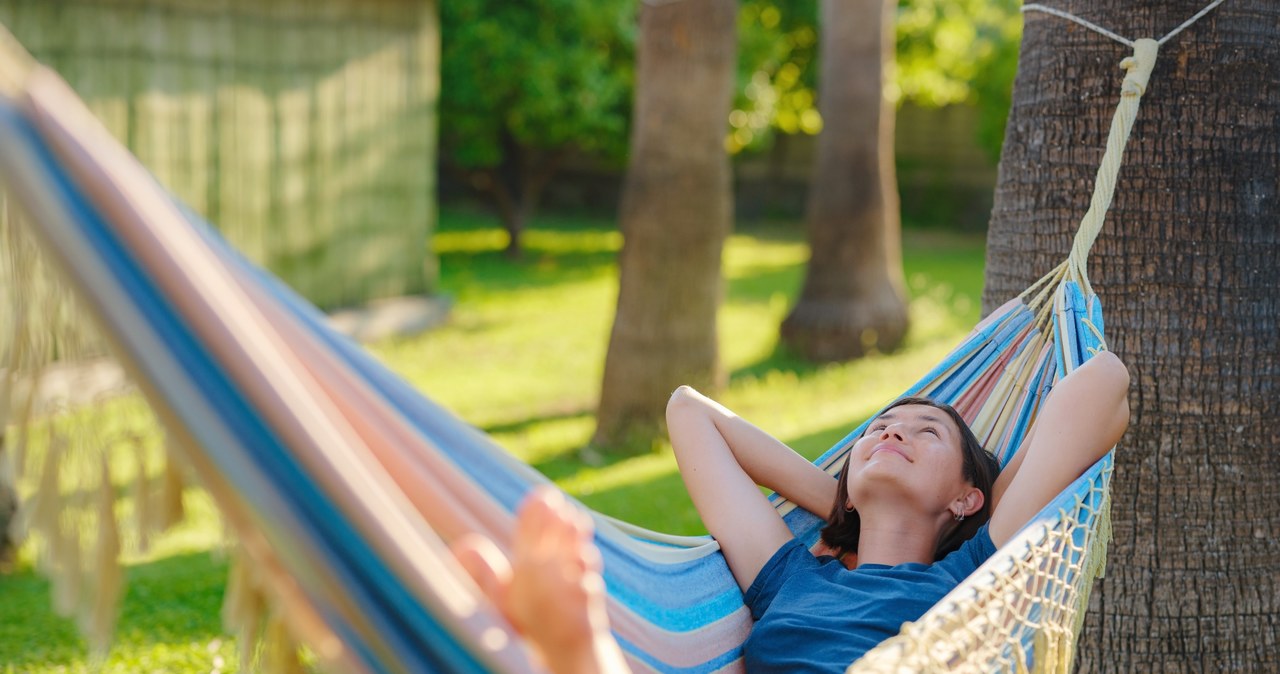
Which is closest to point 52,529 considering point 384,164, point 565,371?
point 565,371

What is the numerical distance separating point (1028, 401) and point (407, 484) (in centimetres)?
132

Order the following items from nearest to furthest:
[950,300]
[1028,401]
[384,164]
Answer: [1028,401] < [384,164] < [950,300]

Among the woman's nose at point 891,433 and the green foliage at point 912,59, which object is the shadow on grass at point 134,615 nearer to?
the woman's nose at point 891,433

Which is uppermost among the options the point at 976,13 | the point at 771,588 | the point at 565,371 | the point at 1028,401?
the point at 976,13

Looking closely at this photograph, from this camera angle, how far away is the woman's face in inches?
82.6

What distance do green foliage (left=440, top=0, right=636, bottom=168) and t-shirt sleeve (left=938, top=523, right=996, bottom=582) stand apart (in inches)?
358

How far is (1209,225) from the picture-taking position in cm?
241

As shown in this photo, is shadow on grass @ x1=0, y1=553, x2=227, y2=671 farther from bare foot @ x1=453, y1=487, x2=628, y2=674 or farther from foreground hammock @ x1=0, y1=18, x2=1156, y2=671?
bare foot @ x1=453, y1=487, x2=628, y2=674

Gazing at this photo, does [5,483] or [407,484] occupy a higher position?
[407,484]

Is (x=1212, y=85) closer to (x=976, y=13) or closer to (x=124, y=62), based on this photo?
(x=124, y=62)

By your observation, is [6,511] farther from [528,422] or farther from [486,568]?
[486,568]

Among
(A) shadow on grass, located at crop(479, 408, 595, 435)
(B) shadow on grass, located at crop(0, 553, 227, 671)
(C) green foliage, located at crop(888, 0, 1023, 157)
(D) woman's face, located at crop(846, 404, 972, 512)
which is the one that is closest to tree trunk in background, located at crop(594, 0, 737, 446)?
(A) shadow on grass, located at crop(479, 408, 595, 435)

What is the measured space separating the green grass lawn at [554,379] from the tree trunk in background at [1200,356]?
167 cm

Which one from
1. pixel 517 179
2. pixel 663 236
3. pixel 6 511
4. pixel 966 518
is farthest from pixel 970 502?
pixel 517 179
